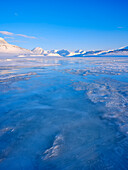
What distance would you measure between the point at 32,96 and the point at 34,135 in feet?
8.26

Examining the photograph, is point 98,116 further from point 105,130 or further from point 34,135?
point 34,135

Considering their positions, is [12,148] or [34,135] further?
[34,135]

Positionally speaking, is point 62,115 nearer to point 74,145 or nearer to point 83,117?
point 83,117

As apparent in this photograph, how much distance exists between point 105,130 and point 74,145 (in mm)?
852

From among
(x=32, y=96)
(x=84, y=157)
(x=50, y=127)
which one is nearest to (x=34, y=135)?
(x=50, y=127)

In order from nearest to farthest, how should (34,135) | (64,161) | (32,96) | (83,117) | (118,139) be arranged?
(64,161) < (118,139) < (34,135) < (83,117) < (32,96)

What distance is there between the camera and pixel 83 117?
3348 millimetres

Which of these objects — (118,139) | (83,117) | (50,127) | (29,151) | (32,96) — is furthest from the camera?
(32,96)

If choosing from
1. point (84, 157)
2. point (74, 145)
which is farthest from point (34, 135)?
point (84, 157)

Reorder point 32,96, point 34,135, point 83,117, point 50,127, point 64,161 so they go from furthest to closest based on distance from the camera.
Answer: point 32,96
point 83,117
point 50,127
point 34,135
point 64,161

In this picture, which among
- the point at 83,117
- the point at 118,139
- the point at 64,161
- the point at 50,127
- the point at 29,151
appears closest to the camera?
the point at 64,161

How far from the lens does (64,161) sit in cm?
201

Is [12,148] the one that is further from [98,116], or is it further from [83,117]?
[98,116]

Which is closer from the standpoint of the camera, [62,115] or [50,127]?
[50,127]
